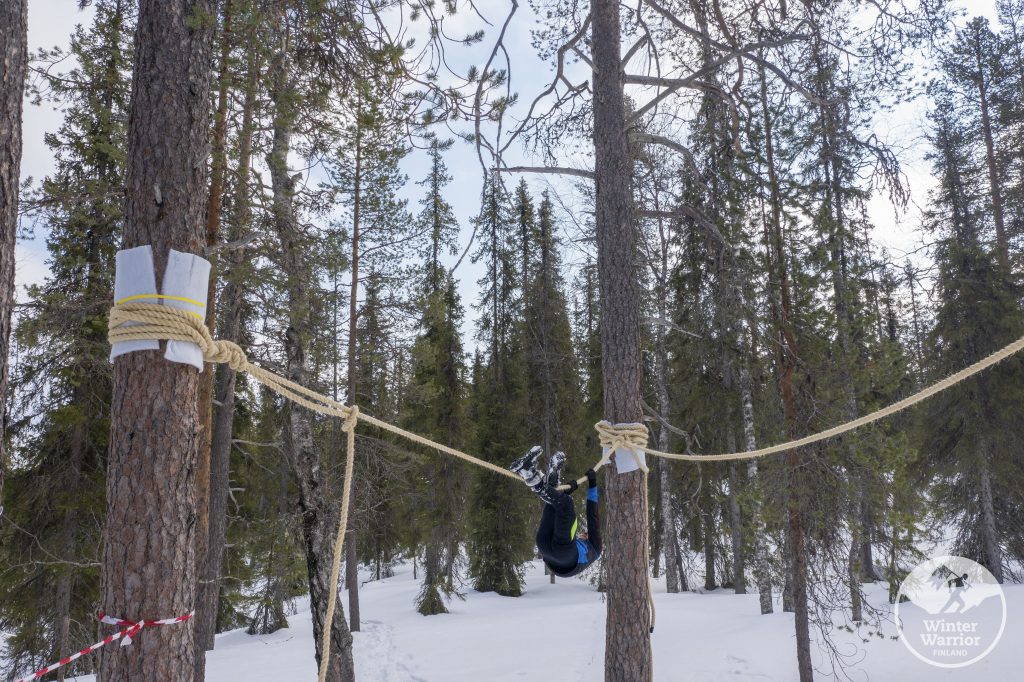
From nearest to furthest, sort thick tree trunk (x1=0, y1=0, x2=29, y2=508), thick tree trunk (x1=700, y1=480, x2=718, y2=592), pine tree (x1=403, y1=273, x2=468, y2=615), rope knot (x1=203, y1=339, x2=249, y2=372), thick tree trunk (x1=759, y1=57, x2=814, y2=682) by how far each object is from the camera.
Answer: rope knot (x1=203, y1=339, x2=249, y2=372) → thick tree trunk (x1=0, y1=0, x2=29, y2=508) → thick tree trunk (x1=759, y1=57, x2=814, y2=682) → thick tree trunk (x1=700, y1=480, x2=718, y2=592) → pine tree (x1=403, y1=273, x2=468, y2=615)

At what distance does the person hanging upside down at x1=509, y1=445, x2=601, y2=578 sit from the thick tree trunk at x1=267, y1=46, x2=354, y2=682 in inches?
134

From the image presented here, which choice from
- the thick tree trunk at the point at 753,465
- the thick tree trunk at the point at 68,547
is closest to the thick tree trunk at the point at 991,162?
the thick tree trunk at the point at 753,465

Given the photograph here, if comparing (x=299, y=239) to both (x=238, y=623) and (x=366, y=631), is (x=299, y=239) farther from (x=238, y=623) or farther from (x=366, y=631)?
(x=238, y=623)

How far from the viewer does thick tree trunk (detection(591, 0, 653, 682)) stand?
466cm

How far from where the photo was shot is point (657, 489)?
17.3m

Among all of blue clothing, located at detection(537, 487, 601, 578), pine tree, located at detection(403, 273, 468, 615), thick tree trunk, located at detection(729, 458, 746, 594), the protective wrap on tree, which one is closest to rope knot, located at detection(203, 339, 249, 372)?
the protective wrap on tree

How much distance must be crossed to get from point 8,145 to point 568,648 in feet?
36.7

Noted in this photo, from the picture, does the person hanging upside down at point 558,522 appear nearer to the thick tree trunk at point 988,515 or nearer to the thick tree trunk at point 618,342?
the thick tree trunk at point 618,342

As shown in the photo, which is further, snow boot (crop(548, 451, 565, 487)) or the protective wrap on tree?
snow boot (crop(548, 451, 565, 487))

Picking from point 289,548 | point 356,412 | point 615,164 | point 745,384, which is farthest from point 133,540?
point 745,384

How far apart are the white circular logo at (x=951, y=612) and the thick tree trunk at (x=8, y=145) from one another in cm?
1012

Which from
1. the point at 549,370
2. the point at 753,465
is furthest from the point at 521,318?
the point at 753,465

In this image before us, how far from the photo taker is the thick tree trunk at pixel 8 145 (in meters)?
2.61

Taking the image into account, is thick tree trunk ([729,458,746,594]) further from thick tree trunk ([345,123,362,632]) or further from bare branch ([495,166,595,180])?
bare branch ([495,166,595,180])
